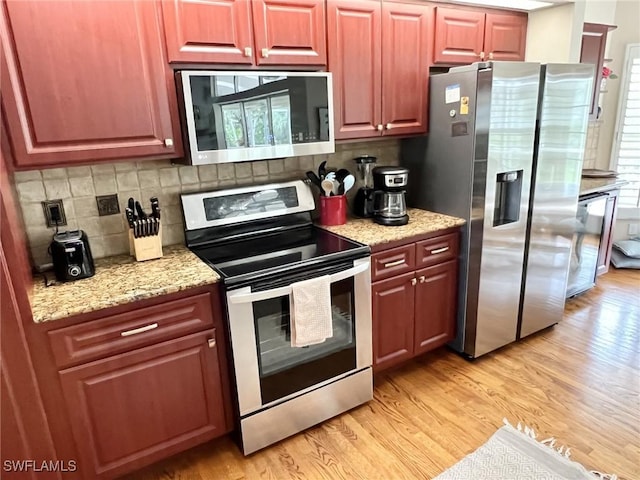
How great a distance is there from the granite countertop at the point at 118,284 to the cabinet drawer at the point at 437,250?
45.8 inches

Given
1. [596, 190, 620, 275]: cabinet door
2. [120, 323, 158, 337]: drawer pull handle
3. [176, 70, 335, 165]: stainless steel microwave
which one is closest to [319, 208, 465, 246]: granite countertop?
[176, 70, 335, 165]: stainless steel microwave

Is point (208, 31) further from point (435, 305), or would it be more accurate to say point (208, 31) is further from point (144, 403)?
point (435, 305)

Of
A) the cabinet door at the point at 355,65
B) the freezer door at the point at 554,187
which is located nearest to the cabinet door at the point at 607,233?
the freezer door at the point at 554,187

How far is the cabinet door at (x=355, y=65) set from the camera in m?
2.11

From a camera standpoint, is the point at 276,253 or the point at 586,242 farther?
the point at 586,242

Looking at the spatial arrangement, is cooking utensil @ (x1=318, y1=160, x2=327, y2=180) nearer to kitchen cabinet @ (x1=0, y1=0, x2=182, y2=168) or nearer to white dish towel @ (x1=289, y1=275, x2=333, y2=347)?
white dish towel @ (x1=289, y1=275, x2=333, y2=347)

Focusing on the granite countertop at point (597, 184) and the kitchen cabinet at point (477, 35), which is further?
the granite countertop at point (597, 184)

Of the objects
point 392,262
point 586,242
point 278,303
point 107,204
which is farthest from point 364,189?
point 586,242

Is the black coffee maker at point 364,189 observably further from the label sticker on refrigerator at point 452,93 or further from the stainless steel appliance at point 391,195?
the label sticker on refrigerator at point 452,93

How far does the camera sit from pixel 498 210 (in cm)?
250

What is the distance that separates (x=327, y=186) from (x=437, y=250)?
2.38 ft

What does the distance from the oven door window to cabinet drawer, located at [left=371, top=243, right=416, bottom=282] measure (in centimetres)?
22

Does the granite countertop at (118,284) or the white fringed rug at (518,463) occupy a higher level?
the granite countertop at (118,284)

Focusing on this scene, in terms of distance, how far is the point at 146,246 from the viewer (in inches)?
76.0
